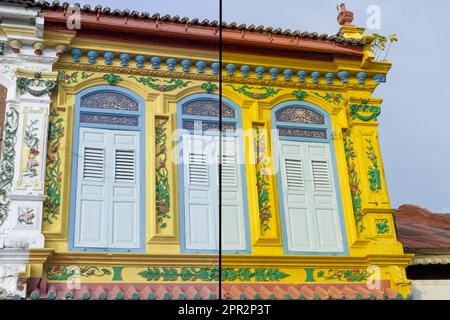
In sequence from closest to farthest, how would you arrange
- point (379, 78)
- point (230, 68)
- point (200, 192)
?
point (200, 192), point (230, 68), point (379, 78)

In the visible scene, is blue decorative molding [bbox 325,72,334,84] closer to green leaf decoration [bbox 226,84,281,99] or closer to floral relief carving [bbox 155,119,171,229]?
green leaf decoration [bbox 226,84,281,99]

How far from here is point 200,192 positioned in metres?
8.38

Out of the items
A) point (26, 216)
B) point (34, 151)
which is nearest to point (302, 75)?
point (34, 151)

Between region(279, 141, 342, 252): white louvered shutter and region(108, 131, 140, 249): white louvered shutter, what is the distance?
2044mm

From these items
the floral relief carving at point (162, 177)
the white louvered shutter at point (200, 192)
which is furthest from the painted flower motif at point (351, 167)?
the floral relief carving at point (162, 177)

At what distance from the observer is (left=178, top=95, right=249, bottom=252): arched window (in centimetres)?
814

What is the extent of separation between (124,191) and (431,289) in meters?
4.39

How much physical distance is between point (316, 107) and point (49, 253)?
14.4 ft

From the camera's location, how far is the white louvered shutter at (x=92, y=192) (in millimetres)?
7754

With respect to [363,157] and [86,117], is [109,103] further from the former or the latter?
[363,157]

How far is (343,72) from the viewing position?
951 cm

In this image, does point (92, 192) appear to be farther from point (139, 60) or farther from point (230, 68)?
point (230, 68)
